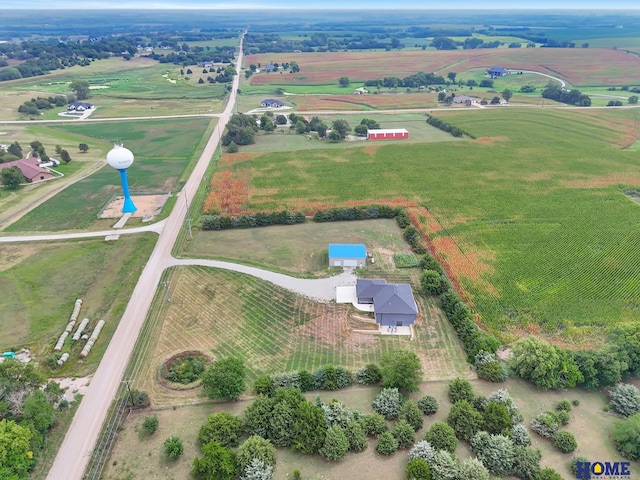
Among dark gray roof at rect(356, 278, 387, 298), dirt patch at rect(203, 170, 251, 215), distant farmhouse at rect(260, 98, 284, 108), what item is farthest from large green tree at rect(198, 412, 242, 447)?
distant farmhouse at rect(260, 98, 284, 108)

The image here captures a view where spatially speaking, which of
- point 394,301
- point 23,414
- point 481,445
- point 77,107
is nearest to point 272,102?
point 77,107

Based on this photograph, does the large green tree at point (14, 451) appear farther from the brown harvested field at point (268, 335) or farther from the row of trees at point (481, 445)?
the row of trees at point (481, 445)

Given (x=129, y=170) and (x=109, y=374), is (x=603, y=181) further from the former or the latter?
(x=129, y=170)

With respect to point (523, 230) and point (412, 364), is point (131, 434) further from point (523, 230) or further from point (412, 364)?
point (523, 230)

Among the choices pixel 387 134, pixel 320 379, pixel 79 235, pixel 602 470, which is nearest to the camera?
pixel 602 470

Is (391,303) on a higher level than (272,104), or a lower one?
higher

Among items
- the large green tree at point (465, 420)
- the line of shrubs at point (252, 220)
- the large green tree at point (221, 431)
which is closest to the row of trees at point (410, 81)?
the line of shrubs at point (252, 220)

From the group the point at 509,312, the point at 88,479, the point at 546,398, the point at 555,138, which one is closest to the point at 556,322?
the point at 509,312

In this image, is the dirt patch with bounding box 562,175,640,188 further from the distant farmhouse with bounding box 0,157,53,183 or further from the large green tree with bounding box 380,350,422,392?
the distant farmhouse with bounding box 0,157,53,183
